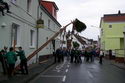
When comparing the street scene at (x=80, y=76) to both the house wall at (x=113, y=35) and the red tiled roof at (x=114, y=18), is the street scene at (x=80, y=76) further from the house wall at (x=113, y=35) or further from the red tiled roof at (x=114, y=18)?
the red tiled roof at (x=114, y=18)

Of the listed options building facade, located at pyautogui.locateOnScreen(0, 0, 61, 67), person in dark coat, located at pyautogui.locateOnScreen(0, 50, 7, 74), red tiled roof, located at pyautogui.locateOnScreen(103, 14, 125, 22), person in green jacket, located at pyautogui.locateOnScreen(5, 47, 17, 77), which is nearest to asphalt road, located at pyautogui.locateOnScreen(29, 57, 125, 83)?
person in green jacket, located at pyautogui.locateOnScreen(5, 47, 17, 77)

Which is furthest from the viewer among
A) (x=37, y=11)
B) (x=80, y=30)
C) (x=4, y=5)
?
(x=80, y=30)

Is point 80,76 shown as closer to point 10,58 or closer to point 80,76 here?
point 80,76

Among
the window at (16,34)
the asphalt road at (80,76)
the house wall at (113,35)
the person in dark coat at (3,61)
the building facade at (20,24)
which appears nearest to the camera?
the person in dark coat at (3,61)

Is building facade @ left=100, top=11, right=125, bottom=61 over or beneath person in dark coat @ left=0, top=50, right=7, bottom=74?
over

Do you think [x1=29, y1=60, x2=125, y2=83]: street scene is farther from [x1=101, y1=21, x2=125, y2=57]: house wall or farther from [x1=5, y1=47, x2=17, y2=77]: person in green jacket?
[x1=101, y1=21, x2=125, y2=57]: house wall

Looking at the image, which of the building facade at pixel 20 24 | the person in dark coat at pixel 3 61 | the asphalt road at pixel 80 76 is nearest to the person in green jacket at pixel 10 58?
the person in dark coat at pixel 3 61

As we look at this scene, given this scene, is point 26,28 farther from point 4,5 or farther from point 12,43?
point 4,5

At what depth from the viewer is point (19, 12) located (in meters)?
18.1

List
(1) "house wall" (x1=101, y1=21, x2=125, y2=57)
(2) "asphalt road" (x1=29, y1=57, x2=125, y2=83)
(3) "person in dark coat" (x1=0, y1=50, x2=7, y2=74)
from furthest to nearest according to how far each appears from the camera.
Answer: (1) "house wall" (x1=101, y1=21, x2=125, y2=57) < (2) "asphalt road" (x1=29, y1=57, x2=125, y2=83) < (3) "person in dark coat" (x1=0, y1=50, x2=7, y2=74)

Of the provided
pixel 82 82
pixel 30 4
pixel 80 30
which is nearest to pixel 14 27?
pixel 30 4

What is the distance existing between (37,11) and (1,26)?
11.0 meters

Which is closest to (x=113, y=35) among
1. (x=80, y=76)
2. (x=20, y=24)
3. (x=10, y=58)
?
(x=20, y=24)

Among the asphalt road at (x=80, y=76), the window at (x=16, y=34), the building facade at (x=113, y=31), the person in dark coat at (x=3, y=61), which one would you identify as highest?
the building facade at (x=113, y=31)
